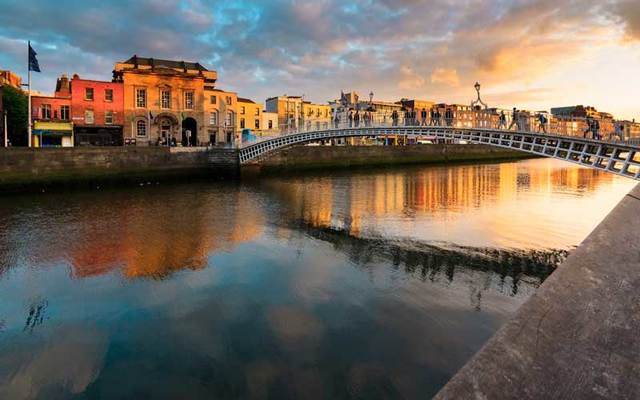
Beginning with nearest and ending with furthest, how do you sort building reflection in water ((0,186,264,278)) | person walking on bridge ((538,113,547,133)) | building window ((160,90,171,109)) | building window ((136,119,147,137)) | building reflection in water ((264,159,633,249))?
1. building reflection in water ((0,186,264,278))
2. building reflection in water ((264,159,633,249))
3. person walking on bridge ((538,113,547,133))
4. building window ((136,119,147,137))
5. building window ((160,90,171,109))

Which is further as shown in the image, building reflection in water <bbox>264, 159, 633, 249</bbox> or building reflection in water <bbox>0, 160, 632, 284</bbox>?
building reflection in water <bbox>264, 159, 633, 249</bbox>

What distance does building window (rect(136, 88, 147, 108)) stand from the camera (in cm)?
3856

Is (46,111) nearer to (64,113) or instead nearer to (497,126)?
(64,113)

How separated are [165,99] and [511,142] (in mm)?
31128

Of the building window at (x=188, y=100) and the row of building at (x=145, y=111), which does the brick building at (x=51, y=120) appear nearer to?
the row of building at (x=145, y=111)

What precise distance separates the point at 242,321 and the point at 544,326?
20.7 feet

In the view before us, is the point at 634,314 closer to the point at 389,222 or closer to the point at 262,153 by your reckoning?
the point at 389,222

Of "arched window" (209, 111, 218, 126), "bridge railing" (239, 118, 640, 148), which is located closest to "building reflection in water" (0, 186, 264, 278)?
"bridge railing" (239, 118, 640, 148)

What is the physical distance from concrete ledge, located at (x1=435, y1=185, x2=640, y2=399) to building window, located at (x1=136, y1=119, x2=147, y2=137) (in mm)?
41026

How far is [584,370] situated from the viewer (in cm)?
189

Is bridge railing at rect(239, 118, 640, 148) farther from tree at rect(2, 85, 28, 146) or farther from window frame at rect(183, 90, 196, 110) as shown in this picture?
tree at rect(2, 85, 28, 146)

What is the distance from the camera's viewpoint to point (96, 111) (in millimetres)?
37062

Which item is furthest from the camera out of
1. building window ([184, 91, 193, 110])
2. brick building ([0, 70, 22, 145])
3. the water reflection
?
building window ([184, 91, 193, 110])

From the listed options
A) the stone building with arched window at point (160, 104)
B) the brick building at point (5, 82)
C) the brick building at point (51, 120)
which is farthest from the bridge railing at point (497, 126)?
the brick building at point (5, 82)
